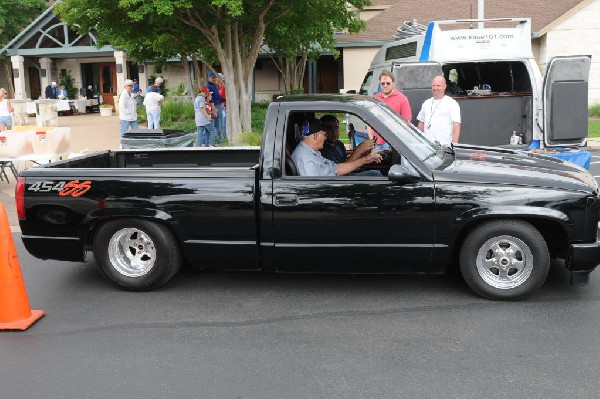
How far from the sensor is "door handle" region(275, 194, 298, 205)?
5.67m

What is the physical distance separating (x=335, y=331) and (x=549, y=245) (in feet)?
6.86

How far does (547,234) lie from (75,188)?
4146 millimetres

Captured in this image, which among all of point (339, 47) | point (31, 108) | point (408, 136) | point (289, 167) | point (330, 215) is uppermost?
point (339, 47)

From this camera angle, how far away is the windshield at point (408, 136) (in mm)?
5758

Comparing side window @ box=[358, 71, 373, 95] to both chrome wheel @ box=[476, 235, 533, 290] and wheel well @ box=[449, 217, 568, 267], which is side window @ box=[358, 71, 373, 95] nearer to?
wheel well @ box=[449, 217, 568, 267]

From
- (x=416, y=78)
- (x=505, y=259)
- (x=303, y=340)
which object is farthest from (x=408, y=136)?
(x=416, y=78)

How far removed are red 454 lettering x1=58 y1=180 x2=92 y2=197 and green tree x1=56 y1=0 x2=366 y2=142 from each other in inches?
359

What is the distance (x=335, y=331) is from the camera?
5141 mm

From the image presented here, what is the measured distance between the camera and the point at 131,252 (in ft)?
20.2

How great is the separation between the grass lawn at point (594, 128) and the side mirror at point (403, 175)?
15200mm

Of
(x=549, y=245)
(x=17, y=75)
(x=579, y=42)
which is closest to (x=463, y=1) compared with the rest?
(x=579, y=42)

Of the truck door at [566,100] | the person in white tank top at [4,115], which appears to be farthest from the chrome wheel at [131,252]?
the person in white tank top at [4,115]

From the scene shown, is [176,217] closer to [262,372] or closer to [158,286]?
[158,286]

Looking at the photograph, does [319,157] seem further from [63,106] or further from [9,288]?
[63,106]
